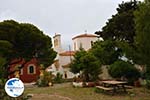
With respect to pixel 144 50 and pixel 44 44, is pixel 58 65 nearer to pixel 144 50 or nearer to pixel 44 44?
pixel 44 44

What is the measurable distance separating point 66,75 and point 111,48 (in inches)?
947

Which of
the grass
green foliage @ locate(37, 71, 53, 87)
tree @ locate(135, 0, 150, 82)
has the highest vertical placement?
tree @ locate(135, 0, 150, 82)

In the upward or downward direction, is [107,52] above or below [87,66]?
above

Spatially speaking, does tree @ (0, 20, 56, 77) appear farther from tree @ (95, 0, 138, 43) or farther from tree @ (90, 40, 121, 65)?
tree @ (95, 0, 138, 43)

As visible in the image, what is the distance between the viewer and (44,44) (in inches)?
1345

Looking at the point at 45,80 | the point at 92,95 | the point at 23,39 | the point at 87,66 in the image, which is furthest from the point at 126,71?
the point at 45,80

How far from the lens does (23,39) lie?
32.8m

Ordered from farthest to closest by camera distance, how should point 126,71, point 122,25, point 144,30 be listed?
1. point 122,25
2. point 126,71
3. point 144,30

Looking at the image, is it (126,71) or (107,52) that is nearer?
(126,71)

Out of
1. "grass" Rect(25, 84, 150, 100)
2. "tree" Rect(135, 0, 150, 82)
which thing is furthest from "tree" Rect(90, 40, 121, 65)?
"tree" Rect(135, 0, 150, 82)

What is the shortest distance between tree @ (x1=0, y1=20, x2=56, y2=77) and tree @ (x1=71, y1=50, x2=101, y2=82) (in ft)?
13.8

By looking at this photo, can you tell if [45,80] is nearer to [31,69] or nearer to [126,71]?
[126,71]

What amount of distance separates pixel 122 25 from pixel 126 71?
438cm

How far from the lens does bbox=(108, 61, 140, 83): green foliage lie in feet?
91.4
